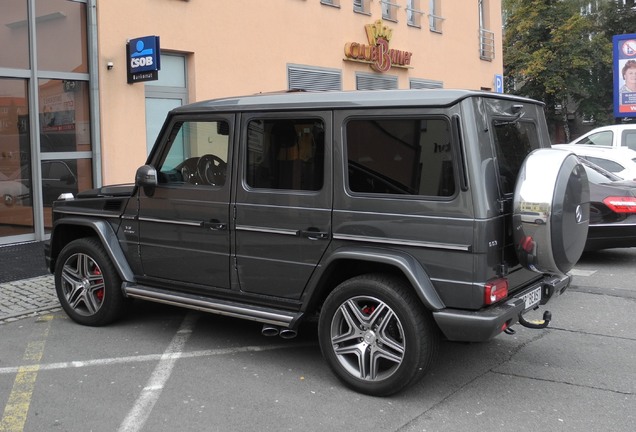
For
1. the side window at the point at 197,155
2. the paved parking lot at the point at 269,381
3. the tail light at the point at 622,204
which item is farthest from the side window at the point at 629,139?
the side window at the point at 197,155

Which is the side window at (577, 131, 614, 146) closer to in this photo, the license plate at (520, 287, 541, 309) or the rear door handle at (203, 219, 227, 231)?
the license plate at (520, 287, 541, 309)

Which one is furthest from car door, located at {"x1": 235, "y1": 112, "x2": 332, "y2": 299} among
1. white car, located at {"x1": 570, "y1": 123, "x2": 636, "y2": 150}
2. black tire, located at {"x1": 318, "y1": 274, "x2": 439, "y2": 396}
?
white car, located at {"x1": 570, "y1": 123, "x2": 636, "y2": 150}

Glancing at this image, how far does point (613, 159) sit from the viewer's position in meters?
12.0

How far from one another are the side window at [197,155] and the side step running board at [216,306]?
883 millimetres

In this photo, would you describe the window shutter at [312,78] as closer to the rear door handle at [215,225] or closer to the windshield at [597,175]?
the windshield at [597,175]

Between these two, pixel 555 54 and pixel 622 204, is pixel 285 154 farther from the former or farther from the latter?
pixel 555 54

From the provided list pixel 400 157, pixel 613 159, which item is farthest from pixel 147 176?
pixel 613 159

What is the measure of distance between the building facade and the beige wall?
2cm

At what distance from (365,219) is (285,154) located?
0.85 meters

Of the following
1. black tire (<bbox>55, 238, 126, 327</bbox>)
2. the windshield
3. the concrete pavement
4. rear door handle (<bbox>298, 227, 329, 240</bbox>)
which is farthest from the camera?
the windshield

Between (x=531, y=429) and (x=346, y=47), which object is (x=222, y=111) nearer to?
(x=531, y=429)

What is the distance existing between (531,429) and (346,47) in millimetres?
14267

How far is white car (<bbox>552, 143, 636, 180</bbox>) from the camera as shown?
457 inches

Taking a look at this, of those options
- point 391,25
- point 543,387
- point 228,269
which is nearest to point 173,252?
point 228,269
